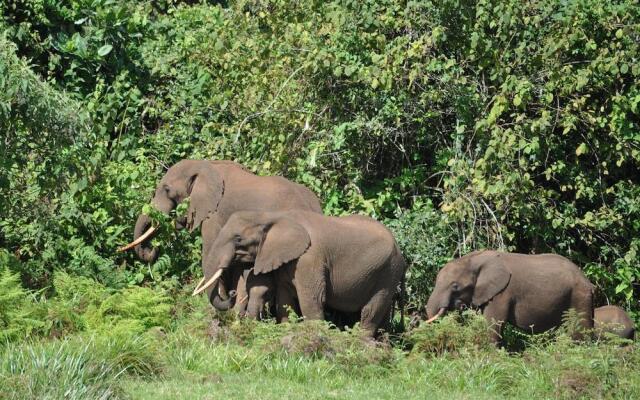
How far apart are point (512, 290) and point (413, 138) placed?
300 centimetres

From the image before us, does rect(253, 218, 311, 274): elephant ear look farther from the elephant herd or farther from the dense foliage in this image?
the dense foliage

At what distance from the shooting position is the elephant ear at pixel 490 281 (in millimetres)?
14094

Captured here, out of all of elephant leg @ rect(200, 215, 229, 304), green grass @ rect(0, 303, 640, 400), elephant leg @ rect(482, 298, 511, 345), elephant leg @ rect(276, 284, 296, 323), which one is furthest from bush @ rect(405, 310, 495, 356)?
elephant leg @ rect(200, 215, 229, 304)

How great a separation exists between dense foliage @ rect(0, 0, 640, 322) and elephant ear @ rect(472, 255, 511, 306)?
106cm

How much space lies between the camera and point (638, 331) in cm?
1563

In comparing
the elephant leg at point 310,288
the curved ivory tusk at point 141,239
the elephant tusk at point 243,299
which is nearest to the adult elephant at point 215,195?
the curved ivory tusk at point 141,239

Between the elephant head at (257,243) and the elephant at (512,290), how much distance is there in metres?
1.66

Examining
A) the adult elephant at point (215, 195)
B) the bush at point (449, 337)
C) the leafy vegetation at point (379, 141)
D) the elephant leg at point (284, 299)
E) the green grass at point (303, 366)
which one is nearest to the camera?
the green grass at point (303, 366)

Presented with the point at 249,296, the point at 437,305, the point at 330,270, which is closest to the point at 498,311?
the point at 437,305

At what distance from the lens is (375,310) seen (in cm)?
1396

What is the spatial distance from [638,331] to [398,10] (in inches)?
182

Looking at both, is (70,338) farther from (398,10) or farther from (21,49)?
(21,49)

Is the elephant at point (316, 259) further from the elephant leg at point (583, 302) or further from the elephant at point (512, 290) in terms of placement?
the elephant leg at point (583, 302)

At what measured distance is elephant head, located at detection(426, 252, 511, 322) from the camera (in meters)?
14.1
